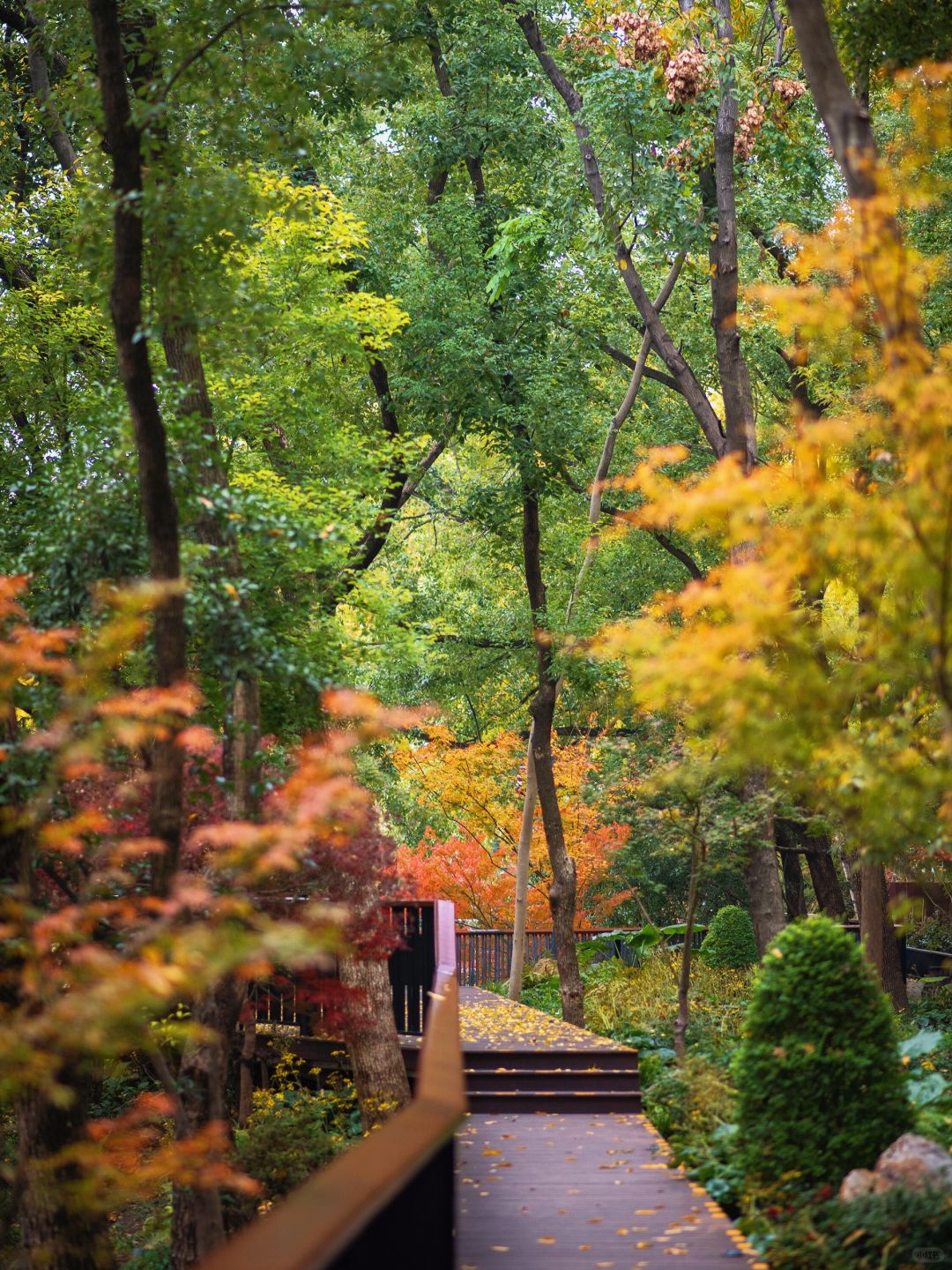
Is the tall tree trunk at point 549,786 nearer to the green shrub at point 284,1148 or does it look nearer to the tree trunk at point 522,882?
the tree trunk at point 522,882

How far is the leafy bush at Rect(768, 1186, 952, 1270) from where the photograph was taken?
196 inches

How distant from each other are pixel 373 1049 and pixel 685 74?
9.24m

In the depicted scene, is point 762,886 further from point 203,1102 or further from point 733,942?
point 203,1102

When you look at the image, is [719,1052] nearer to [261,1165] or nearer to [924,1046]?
[924,1046]

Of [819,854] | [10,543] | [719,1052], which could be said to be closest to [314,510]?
[10,543]

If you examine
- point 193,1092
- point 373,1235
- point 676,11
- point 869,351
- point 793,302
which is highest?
point 676,11

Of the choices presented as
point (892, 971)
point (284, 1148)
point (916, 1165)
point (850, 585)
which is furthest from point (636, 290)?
point (916, 1165)

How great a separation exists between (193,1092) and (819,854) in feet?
46.2

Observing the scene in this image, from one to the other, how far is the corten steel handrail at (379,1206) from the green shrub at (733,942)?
1305 cm

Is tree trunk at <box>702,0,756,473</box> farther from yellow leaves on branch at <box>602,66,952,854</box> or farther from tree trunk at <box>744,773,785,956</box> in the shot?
yellow leaves on branch at <box>602,66,952,854</box>

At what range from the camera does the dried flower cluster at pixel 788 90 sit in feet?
39.6

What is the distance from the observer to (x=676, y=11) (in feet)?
43.4

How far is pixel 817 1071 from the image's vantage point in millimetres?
6176

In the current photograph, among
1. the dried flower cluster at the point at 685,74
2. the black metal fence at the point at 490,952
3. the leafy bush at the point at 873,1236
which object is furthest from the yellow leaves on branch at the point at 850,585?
the black metal fence at the point at 490,952
